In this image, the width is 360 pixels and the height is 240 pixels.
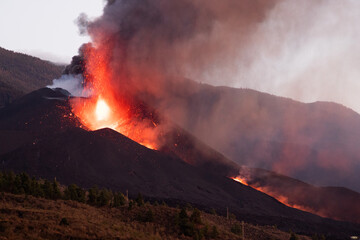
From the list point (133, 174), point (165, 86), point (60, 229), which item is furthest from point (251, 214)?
point (165, 86)

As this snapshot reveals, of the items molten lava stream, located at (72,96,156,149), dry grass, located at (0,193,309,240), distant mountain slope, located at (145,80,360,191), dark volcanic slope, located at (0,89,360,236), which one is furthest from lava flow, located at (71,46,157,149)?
dry grass, located at (0,193,309,240)

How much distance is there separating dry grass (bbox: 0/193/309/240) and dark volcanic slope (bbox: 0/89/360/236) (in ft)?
76.8

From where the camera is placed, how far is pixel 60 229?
2984 cm

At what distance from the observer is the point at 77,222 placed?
32344 millimetres

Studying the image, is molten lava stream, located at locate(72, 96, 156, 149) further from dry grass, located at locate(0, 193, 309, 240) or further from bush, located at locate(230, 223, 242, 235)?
dry grass, located at locate(0, 193, 309, 240)

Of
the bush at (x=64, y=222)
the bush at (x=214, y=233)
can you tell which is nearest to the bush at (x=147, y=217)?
the bush at (x=214, y=233)

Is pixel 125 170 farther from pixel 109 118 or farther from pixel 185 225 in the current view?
pixel 185 225

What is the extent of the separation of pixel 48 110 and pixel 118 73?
21583 millimetres

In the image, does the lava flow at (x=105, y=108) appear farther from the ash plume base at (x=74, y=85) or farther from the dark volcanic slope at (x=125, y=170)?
the dark volcanic slope at (x=125, y=170)

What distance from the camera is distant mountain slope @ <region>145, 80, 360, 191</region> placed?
159000 mm

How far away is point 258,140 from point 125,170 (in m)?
112

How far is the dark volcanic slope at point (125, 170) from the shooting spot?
6781cm

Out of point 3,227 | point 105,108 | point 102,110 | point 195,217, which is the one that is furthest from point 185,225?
point 105,108

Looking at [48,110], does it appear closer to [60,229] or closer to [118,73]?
[118,73]
